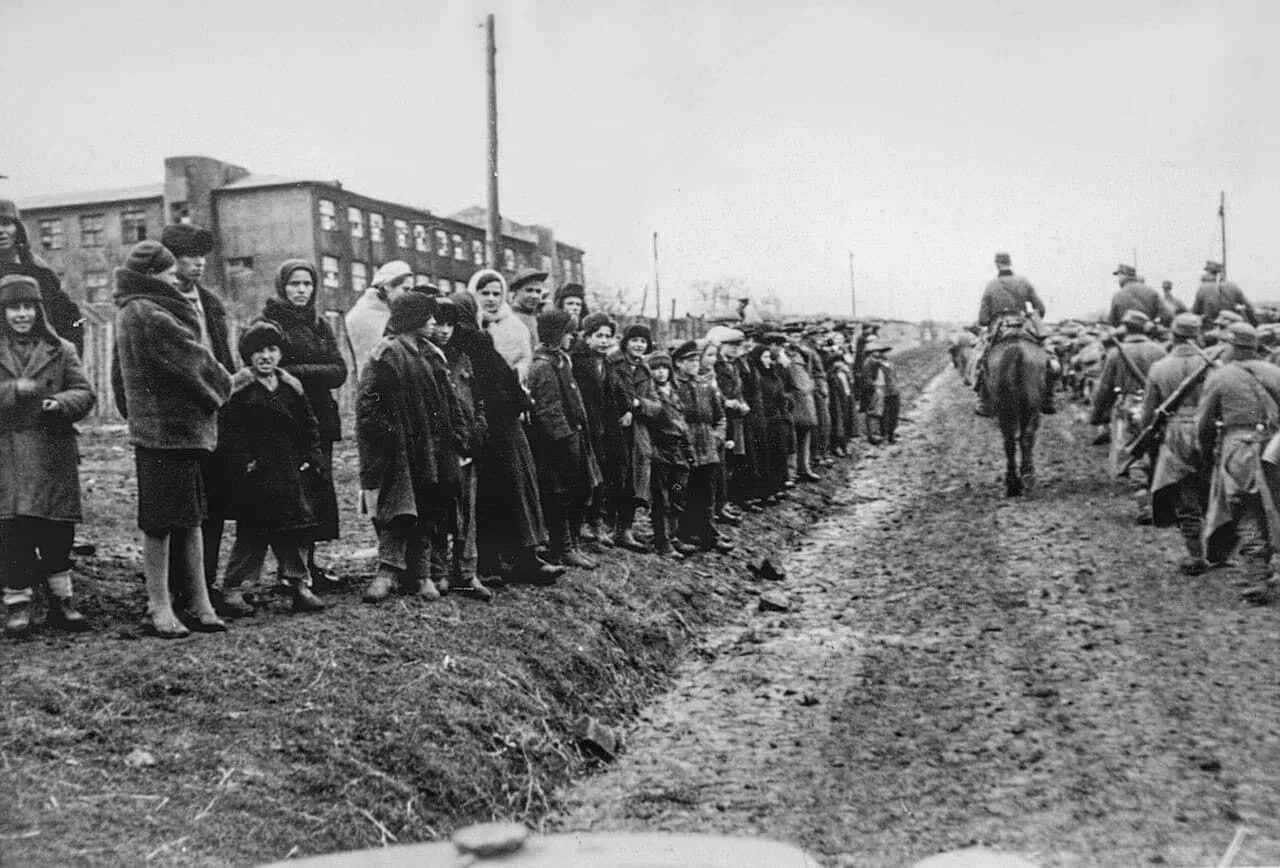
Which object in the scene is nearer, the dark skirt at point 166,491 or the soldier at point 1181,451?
the dark skirt at point 166,491

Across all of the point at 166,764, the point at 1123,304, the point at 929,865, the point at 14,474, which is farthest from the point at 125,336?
the point at 1123,304

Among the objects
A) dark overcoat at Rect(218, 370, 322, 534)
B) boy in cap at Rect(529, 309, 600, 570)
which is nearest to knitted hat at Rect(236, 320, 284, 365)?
dark overcoat at Rect(218, 370, 322, 534)

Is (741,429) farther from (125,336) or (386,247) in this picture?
(386,247)

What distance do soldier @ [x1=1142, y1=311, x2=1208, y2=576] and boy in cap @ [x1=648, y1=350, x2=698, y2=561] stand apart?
341cm

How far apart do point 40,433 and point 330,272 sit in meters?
27.6

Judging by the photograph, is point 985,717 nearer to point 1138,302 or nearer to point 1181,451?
point 1181,451

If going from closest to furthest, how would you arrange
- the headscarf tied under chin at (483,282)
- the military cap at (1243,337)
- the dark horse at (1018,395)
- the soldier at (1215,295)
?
1. the headscarf tied under chin at (483,282)
2. the military cap at (1243,337)
3. the dark horse at (1018,395)
4. the soldier at (1215,295)

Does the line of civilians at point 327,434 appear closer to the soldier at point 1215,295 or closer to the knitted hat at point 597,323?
the knitted hat at point 597,323

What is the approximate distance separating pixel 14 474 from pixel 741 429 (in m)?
7.20

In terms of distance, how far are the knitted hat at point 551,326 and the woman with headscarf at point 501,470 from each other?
2.01 feet

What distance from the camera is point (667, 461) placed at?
A: 9039 millimetres

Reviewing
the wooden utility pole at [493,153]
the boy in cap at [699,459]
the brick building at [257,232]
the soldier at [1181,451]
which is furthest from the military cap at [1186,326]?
the wooden utility pole at [493,153]

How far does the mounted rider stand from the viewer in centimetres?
1218

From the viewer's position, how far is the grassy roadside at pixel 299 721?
145 inches
